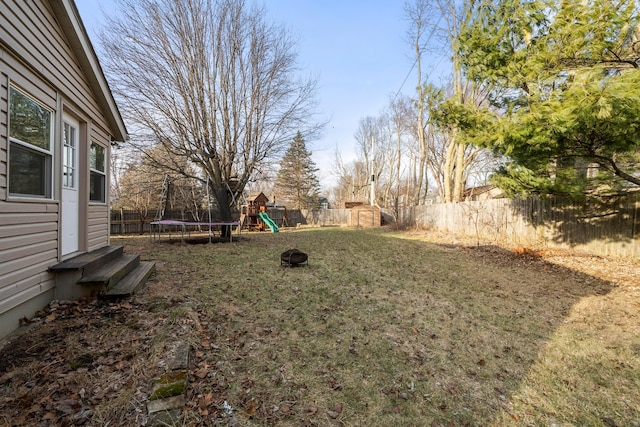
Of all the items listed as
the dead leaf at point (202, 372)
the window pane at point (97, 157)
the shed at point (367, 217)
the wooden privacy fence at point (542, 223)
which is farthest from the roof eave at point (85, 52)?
the shed at point (367, 217)

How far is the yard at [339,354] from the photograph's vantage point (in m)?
2.24

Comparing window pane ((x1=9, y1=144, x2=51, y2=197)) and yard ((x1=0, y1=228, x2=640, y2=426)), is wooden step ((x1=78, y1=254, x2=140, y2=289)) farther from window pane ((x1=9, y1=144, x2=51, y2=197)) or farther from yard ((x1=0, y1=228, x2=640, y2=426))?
window pane ((x1=9, y1=144, x2=51, y2=197))

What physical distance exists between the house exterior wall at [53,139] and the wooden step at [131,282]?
0.68 meters

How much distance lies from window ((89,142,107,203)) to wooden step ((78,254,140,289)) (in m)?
1.33

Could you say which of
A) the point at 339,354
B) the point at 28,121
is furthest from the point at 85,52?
the point at 339,354

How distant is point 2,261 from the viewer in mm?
2863

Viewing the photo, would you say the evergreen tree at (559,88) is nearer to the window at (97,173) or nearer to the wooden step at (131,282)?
the wooden step at (131,282)

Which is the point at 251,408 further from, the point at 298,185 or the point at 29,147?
the point at 298,185

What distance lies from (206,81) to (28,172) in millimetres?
8544

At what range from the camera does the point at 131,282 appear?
14.1 ft

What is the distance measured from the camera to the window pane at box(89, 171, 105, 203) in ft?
17.2

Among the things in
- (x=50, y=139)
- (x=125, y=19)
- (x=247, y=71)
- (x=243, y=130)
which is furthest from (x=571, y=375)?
(x=125, y=19)

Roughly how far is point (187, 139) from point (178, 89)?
1779mm

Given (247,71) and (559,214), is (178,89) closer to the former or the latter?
(247,71)
